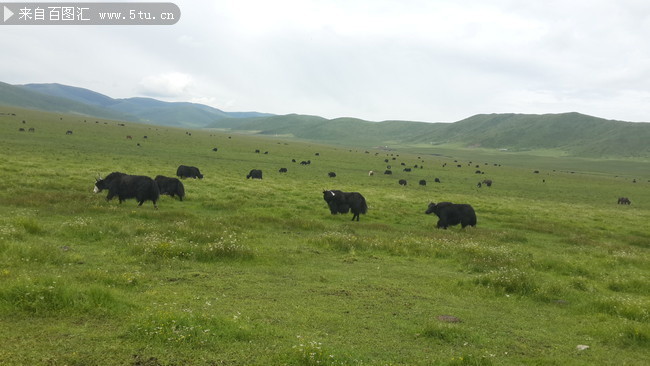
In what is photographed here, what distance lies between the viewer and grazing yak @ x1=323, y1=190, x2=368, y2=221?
22.8 m

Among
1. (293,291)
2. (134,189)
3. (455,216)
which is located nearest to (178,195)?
(134,189)

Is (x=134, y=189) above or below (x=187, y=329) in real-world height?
above

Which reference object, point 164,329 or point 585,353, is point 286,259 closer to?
point 164,329

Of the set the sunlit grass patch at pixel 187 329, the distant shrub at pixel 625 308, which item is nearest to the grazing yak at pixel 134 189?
the sunlit grass patch at pixel 187 329

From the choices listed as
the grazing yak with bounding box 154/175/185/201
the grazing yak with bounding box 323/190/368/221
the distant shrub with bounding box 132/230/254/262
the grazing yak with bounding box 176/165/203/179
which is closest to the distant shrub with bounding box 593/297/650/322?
the distant shrub with bounding box 132/230/254/262

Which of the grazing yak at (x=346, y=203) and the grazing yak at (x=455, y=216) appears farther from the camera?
the grazing yak at (x=346, y=203)

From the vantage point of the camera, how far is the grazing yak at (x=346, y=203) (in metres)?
22.8

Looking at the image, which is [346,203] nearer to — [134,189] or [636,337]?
[134,189]

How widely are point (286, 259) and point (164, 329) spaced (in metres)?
6.52

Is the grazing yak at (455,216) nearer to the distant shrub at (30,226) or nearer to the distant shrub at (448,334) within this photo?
the distant shrub at (448,334)

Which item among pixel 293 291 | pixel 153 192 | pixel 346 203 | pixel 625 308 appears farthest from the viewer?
pixel 346 203

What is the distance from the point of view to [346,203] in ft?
76.3

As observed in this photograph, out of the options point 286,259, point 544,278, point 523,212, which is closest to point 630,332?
point 544,278

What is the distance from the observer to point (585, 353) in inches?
313
